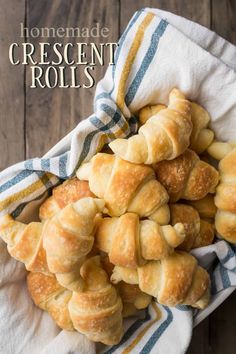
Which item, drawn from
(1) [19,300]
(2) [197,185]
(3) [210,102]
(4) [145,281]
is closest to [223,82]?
(3) [210,102]

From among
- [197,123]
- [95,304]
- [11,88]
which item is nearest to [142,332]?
[95,304]

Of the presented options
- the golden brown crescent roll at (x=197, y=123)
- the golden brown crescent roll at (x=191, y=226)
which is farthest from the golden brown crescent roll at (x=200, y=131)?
the golden brown crescent roll at (x=191, y=226)

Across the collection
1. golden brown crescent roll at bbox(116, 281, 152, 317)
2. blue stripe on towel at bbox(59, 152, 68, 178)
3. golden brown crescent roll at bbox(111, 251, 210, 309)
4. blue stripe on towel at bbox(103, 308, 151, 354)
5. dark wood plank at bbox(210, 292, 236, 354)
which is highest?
blue stripe on towel at bbox(59, 152, 68, 178)

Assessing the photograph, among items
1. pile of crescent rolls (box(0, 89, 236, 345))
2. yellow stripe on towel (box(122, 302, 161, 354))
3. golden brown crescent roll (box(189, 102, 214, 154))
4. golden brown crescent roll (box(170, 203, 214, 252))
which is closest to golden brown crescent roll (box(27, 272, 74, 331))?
pile of crescent rolls (box(0, 89, 236, 345))

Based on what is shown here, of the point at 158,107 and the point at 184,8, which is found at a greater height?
the point at 184,8

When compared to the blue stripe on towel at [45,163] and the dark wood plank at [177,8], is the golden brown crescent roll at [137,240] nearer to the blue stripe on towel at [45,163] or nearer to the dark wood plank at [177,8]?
the blue stripe on towel at [45,163]

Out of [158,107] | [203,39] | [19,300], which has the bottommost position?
[19,300]

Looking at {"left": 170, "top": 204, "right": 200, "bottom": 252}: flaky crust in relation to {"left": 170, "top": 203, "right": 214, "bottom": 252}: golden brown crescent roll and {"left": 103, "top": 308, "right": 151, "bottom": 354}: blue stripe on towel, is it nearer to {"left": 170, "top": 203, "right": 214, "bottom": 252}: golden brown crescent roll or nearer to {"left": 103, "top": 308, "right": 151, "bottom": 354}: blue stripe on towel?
{"left": 170, "top": 203, "right": 214, "bottom": 252}: golden brown crescent roll

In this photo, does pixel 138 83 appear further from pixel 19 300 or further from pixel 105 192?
pixel 19 300
